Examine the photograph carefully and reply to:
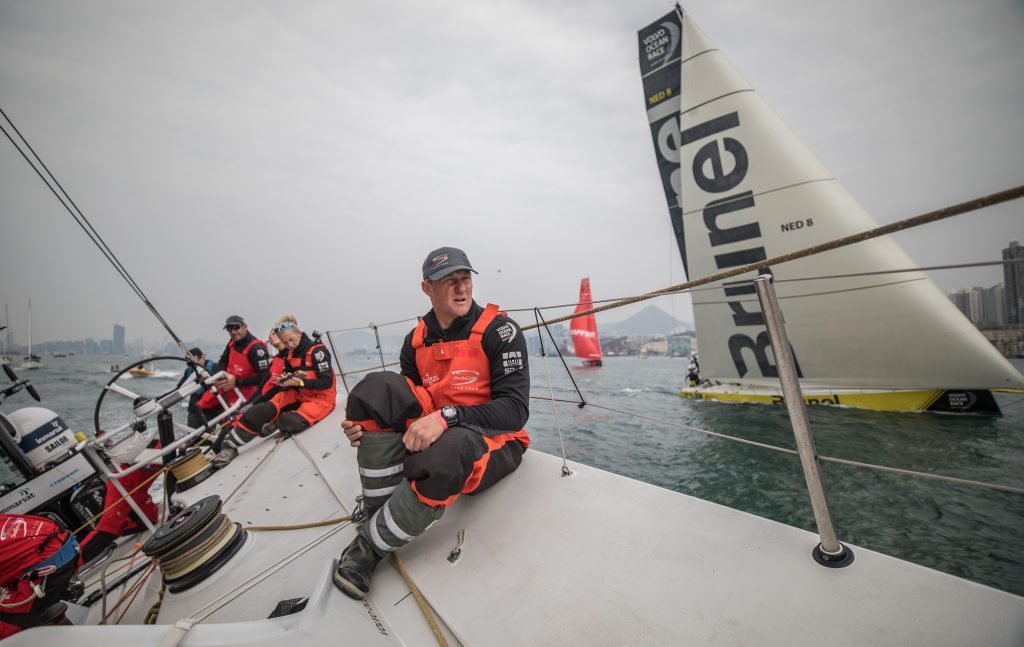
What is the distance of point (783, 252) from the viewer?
6965 mm

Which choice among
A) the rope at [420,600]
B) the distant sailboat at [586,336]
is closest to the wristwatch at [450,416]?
the rope at [420,600]

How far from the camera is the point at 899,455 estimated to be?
455 cm

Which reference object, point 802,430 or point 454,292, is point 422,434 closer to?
point 454,292

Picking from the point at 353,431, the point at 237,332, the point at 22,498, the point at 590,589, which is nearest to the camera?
the point at 590,589

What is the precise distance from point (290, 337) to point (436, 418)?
10.7ft

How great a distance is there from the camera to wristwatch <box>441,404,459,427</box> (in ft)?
4.60

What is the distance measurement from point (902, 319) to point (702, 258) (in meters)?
3.18

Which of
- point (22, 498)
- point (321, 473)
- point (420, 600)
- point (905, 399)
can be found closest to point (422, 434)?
point (420, 600)

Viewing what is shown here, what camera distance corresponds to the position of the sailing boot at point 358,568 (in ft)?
4.27

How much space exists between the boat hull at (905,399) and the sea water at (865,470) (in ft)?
0.51

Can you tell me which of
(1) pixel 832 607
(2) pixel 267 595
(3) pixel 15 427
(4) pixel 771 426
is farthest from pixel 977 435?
(3) pixel 15 427

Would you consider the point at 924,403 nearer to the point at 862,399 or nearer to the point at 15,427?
the point at 862,399

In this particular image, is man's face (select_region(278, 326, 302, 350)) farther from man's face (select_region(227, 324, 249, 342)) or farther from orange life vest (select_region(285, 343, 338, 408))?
man's face (select_region(227, 324, 249, 342))

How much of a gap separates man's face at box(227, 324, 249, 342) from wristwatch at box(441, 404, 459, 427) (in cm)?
440
